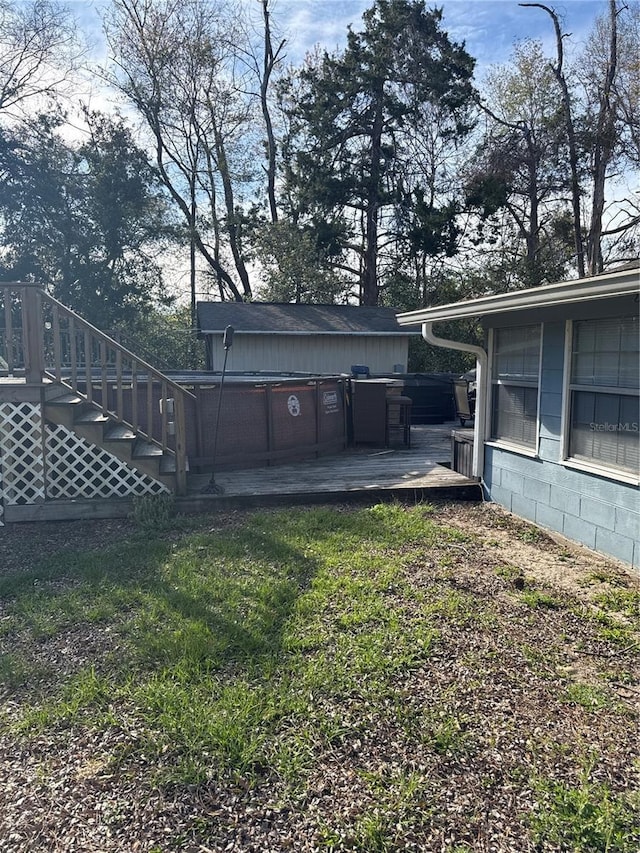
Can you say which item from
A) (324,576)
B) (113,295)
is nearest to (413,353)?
(113,295)

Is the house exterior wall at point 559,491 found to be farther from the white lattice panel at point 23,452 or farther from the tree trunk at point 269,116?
the tree trunk at point 269,116

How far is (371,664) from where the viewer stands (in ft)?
9.17

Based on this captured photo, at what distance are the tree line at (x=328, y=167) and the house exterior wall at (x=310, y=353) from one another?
18.4 feet

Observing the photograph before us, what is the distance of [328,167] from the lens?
781 inches

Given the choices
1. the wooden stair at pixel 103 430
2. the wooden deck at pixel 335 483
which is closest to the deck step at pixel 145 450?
the wooden stair at pixel 103 430

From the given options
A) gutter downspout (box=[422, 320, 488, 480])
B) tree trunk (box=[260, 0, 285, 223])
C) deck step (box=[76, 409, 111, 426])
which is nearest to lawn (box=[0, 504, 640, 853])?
deck step (box=[76, 409, 111, 426])

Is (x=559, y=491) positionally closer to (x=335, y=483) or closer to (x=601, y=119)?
(x=335, y=483)

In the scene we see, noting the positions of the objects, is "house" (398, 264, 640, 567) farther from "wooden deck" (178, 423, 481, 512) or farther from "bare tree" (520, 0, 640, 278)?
"bare tree" (520, 0, 640, 278)

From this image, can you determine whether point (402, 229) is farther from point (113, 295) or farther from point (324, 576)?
Answer: point (324, 576)

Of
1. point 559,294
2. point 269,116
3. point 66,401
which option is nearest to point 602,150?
point 269,116

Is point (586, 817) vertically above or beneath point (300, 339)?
beneath

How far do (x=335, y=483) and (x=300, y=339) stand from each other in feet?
28.3

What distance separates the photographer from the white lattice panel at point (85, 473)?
577cm

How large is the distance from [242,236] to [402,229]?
19.5 feet
